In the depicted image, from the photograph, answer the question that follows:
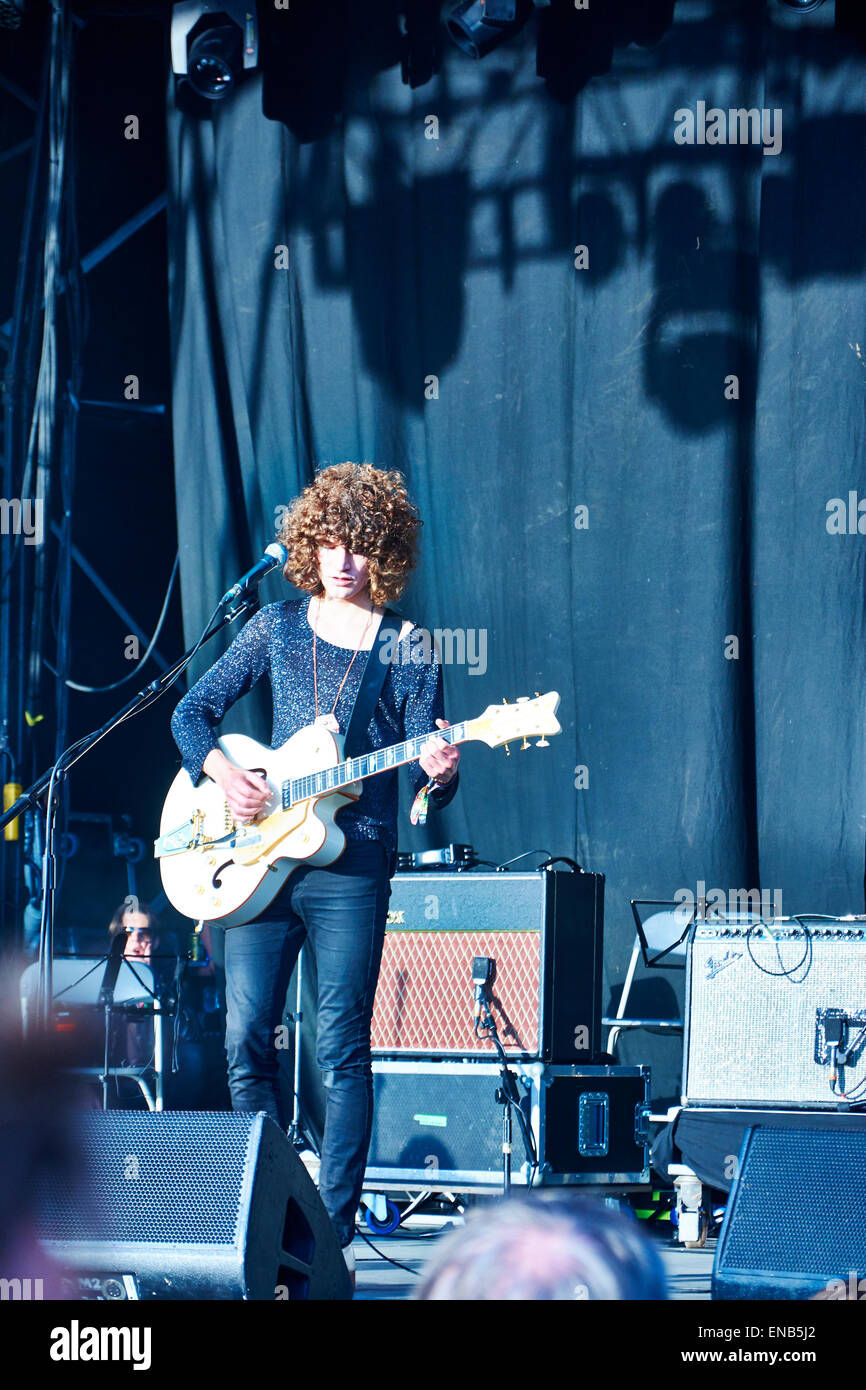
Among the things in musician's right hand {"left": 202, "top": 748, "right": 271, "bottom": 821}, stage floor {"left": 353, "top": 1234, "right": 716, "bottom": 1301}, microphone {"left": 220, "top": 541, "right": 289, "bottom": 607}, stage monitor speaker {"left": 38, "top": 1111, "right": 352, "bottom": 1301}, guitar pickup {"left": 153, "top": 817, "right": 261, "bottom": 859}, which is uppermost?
microphone {"left": 220, "top": 541, "right": 289, "bottom": 607}

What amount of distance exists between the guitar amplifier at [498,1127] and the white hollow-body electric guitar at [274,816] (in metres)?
1.27

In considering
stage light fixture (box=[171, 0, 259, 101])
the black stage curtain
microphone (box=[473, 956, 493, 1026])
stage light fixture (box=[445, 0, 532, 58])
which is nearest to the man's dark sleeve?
microphone (box=[473, 956, 493, 1026])

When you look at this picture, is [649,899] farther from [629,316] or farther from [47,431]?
[47,431]

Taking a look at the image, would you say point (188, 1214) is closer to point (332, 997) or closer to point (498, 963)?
point (332, 997)

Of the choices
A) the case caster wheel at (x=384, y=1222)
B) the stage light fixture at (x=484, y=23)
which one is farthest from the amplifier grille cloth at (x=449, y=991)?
the stage light fixture at (x=484, y=23)

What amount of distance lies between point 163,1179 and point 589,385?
4017mm

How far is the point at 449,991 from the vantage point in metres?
4.69

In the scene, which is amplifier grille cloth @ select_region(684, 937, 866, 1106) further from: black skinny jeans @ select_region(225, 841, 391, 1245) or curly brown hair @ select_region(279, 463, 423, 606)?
curly brown hair @ select_region(279, 463, 423, 606)

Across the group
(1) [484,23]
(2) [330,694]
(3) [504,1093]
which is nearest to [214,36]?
(1) [484,23]

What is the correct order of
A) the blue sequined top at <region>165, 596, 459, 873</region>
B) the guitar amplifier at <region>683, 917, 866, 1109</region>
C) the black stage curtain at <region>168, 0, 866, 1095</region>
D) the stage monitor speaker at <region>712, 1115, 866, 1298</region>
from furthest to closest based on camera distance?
1. the black stage curtain at <region>168, 0, 866, 1095</region>
2. the guitar amplifier at <region>683, 917, 866, 1109</region>
3. the blue sequined top at <region>165, 596, 459, 873</region>
4. the stage monitor speaker at <region>712, 1115, 866, 1298</region>

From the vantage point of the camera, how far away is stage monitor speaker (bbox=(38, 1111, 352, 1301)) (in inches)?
83.7

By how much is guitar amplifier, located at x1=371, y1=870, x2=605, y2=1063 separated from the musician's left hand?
131 centimetres
